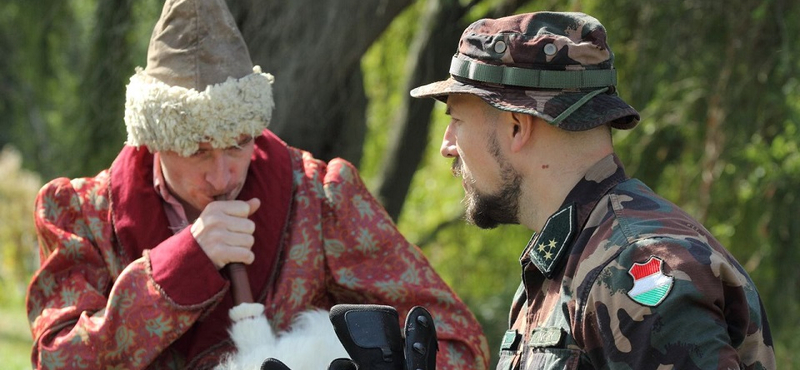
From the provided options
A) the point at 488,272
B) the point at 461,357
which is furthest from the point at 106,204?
the point at 488,272

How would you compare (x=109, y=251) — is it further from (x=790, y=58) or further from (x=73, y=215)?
(x=790, y=58)

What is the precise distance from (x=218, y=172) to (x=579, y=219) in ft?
4.61

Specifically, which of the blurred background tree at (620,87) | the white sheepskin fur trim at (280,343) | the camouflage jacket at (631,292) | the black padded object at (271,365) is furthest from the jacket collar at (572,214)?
the blurred background tree at (620,87)

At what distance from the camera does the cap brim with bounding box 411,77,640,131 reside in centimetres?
213

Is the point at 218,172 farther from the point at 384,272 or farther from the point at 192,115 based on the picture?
the point at 384,272

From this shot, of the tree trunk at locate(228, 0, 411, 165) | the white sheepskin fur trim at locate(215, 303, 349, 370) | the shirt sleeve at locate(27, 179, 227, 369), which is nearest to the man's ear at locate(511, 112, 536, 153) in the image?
the white sheepskin fur trim at locate(215, 303, 349, 370)

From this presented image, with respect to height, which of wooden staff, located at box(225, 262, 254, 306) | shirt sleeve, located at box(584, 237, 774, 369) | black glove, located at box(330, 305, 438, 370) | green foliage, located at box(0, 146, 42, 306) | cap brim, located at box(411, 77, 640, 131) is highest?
cap brim, located at box(411, 77, 640, 131)

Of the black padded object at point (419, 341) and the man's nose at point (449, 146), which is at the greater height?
the man's nose at point (449, 146)

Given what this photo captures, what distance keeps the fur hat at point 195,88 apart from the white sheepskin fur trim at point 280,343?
0.54m

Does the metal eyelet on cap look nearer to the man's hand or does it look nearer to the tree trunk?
the man's hand

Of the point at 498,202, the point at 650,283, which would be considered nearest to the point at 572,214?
the point at 498,202

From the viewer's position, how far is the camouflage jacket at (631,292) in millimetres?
1833

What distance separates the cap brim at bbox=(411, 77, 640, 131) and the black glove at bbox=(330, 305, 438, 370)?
19.7 inches

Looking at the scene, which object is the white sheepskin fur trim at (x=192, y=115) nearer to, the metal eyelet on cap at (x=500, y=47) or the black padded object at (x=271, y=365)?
the black padded object at (x=271, y=365)
